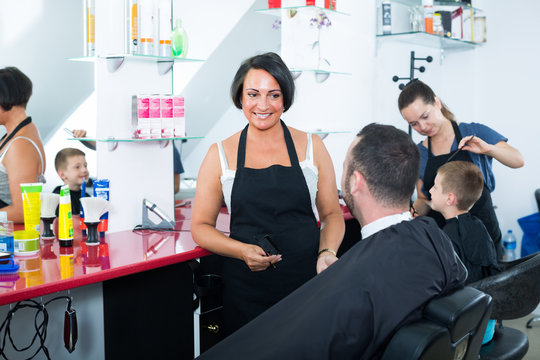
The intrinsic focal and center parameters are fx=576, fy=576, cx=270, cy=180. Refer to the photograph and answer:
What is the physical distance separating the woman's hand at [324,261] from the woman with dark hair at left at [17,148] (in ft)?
3.97

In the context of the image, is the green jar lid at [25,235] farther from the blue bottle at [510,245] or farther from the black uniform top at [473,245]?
the blue bottle at [510,245]

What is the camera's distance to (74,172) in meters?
2.43

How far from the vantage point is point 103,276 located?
5.96ft

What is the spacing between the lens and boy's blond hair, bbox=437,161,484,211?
2.64 m

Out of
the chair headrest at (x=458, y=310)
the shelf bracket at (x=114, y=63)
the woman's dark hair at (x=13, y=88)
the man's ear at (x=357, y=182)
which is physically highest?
the shelf bracket at (x=114, y=63)

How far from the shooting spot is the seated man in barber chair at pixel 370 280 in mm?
1234

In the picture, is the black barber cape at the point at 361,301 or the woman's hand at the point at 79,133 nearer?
the black barber cape at the point at 361,301

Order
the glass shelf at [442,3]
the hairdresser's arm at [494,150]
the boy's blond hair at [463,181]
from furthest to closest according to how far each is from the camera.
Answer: the glass shelf at [442,3] < the hairdresser's arm at [494,150] < the boy's blond hair at [463,181]

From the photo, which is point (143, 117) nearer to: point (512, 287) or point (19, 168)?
point (19, 168)

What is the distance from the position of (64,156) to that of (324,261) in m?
1.22

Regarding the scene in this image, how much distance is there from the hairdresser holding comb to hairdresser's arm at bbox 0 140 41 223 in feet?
5.69

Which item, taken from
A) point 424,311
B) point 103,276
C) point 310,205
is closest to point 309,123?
point 310,205

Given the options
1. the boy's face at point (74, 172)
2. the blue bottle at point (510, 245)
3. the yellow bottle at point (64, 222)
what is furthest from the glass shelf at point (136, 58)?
the blue bottle at point (510, 245)

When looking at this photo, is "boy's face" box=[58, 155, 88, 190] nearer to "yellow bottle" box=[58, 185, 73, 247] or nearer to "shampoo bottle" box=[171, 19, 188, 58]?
"yellow bottle" box=[58, 185, 73, 247]
